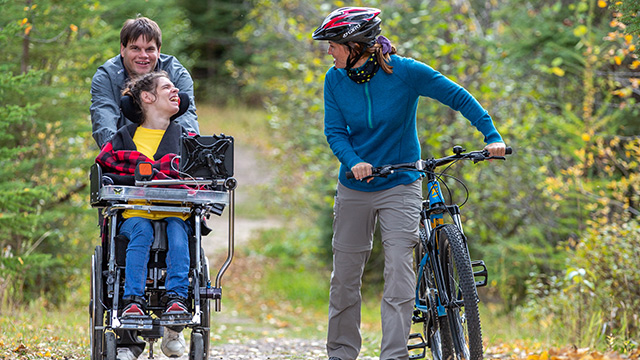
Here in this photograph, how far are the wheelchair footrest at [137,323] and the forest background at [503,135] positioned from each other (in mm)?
3440

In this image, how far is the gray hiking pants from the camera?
4586 millimetres

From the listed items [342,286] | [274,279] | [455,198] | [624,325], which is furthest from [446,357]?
[274,279]

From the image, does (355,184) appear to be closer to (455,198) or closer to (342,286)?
(342,286)

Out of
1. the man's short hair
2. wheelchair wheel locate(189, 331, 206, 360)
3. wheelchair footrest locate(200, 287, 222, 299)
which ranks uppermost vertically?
the man's short hair

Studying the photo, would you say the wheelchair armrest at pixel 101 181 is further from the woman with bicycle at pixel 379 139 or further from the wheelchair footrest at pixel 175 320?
the woman with bicycle at pixel 379 139

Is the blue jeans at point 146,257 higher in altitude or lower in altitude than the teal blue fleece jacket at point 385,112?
lower

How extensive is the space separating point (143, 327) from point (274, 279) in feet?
35.1

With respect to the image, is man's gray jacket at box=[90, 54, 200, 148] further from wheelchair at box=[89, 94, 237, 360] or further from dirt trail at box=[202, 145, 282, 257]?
dirt trail at box=[202, 145, 282, 257]

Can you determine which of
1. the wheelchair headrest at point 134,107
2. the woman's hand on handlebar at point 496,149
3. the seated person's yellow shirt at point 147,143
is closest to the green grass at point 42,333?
the seated person's yellow shirt at point 147,143

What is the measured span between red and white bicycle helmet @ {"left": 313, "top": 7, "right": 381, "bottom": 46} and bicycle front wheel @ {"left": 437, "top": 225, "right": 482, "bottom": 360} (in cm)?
118

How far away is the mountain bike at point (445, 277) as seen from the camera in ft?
14.2

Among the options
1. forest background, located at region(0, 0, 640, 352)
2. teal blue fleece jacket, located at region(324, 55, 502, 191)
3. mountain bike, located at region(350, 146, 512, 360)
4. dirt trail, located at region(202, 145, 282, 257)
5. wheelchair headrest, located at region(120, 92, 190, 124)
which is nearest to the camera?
Result: mountain bike, located at region(350, 146, 512, 360)

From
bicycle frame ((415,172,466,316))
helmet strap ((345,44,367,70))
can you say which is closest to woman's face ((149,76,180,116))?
helmet strap ((345,44,367,70))

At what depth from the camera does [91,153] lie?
32.3ft
